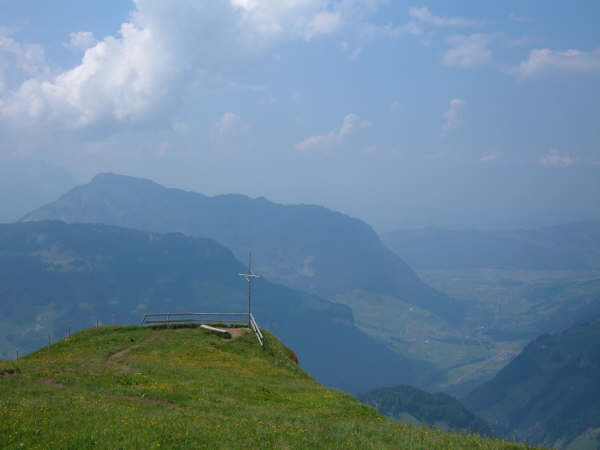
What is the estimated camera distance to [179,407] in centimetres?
2462

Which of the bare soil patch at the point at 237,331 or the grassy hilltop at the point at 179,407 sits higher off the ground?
the grassy hilltop at the point at 179,407

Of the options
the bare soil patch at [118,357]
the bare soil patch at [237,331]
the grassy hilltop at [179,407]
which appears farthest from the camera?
the bare soil patch at [237,331]

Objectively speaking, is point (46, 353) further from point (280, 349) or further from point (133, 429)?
point (133, 429)

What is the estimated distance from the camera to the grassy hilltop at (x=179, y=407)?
18.1 m

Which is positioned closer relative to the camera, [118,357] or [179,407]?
[179,407]

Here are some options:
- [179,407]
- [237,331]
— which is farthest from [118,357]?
[179,407]

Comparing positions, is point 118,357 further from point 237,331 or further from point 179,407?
point 179,407

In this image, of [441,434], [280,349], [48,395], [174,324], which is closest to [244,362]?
[280,349]

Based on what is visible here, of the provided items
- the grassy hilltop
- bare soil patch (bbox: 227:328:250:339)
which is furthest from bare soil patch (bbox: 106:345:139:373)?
bare soil patch (bbox: 227:328:250:339)

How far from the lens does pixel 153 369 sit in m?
35.6

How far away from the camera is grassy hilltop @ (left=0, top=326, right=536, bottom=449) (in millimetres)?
18109

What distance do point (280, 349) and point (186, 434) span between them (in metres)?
34.8

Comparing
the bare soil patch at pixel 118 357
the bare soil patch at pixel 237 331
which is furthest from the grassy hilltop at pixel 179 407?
the bare soil patch at pixel 237 331

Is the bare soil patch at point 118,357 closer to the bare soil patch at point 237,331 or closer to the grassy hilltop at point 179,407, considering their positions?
the grassy hilltop at point 179,407
